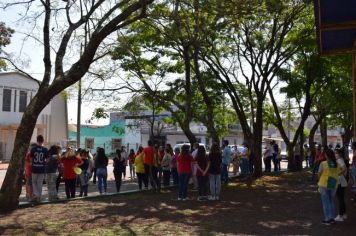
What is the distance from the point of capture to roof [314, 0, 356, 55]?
1245 cm

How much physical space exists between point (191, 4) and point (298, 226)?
271 inches

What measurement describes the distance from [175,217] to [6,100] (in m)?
33.1

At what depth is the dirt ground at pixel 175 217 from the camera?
984cm

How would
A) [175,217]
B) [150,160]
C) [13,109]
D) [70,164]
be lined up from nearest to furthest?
[175,217] → [70,164] → [150,160] → [13,109]

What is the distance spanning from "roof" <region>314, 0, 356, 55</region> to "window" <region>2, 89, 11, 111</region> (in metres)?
30.9

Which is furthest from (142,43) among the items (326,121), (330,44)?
(326,121)

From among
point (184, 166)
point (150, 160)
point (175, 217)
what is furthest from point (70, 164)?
point (175, 217)

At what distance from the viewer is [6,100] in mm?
41375

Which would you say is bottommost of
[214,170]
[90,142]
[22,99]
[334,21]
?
[214,170]

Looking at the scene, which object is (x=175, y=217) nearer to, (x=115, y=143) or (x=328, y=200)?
(x=328, y=200)

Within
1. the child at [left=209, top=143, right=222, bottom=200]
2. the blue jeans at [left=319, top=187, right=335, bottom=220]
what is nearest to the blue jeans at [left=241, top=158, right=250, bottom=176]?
the child at [left=209, top=143, right=222, bottom=200]

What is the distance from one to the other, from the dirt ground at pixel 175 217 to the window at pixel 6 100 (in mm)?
28165

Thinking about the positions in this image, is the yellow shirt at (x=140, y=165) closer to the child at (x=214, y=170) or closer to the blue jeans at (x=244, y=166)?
the child at (x=214, y=170)

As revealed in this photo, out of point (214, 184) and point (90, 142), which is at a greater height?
point (90, 142)
